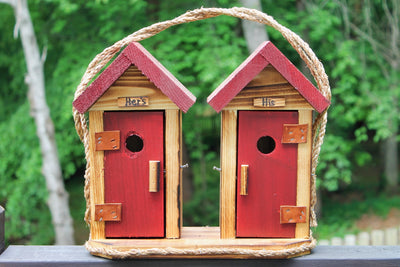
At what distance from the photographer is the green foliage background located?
4.60m

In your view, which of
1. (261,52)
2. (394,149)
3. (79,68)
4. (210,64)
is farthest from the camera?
(394,149)

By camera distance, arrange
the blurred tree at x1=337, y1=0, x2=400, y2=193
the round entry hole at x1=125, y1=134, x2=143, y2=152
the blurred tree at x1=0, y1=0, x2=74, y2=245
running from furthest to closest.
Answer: the blurred tree at x1=337, y1=0, x2=400, y2=193 → the blurred tree at x1=0, y1=0, x2=74, y2=245 → the round entry hole at x1=125, y1=134, x2=143, y2=152

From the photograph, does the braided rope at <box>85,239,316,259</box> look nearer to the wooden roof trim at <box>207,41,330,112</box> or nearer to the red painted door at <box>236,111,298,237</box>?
the red painted door at <box>236,111,298,237</box>

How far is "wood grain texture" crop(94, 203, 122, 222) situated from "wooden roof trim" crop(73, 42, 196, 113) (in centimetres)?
31

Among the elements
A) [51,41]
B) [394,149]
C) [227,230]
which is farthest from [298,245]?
[394,149]

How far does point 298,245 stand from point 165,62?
3.26m

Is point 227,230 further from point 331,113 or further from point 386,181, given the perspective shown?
point 386,181

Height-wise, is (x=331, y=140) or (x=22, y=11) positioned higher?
(x=22, y=11)

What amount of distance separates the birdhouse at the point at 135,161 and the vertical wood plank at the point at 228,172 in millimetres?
139

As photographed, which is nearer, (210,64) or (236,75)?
(236,75)

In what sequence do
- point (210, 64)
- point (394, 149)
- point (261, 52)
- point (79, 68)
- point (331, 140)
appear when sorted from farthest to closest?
point (394, 149) < point (331, 140) < point (79, 68) < point (210, 64) < point (261, 52)

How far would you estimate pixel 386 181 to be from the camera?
299 inches

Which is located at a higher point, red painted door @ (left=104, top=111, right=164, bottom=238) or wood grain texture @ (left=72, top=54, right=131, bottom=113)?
wood grain texture @ (left=72, top=54, right=131, bottom=113)

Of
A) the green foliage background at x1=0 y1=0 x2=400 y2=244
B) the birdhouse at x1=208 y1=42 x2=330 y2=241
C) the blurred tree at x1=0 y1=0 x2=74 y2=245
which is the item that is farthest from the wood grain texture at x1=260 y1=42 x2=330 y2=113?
the blurred tree at x1=0 y1=0 x2=74 y2=245
